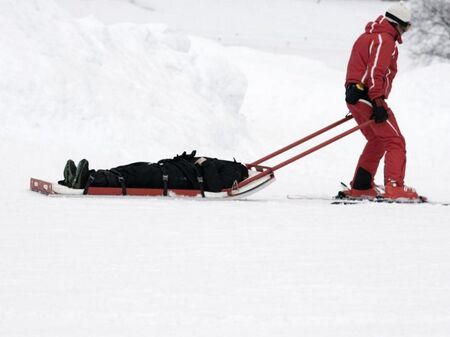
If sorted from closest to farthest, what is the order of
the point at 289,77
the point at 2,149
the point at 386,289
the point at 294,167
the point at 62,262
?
the point at 386,289, the point at 62,262, the point at 2,149, the point at 294,167, the point at 289,77

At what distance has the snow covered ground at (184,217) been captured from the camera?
4082mm

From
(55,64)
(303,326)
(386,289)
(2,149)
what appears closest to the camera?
(303,326)

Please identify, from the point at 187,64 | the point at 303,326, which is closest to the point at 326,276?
the point at 303,326

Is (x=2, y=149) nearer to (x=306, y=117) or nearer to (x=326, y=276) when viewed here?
(x=326, y=276)

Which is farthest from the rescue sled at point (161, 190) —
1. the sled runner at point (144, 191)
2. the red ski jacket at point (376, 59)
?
the red ski jacket at point (376, 59)

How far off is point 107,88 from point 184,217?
18.6 ft

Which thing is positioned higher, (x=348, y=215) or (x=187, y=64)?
(x=187, y=64)

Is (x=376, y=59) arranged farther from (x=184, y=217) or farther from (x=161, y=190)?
(x=184, y=217)

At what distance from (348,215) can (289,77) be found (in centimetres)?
1471

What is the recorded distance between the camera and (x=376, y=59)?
25.5 feet

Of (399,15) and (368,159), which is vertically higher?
(399,15)

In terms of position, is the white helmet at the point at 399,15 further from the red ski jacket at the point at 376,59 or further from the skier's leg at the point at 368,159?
the skier's leg at the point at 368,159

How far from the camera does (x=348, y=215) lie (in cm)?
712

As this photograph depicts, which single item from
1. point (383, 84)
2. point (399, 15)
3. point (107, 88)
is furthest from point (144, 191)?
point (107, 88)
